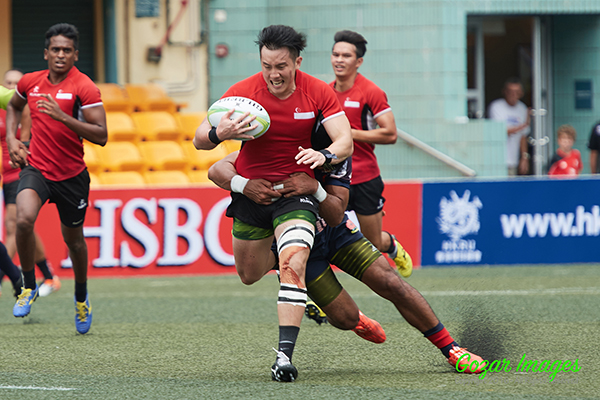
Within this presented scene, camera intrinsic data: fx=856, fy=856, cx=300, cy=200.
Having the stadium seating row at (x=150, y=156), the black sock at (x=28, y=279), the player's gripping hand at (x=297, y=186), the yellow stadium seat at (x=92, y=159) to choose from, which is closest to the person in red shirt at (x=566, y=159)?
the stadium seating row at (x=150, y=156)

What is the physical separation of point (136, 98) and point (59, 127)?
8267 mm

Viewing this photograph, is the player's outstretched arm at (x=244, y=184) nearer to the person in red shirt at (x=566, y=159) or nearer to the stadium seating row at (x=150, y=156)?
the stadium seating row at (x=150, y=156)

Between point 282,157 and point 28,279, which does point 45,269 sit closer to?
point 28,279

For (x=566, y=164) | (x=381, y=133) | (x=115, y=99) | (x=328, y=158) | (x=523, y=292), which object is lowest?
(x=523, y=292)

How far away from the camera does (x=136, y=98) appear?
48.1ft

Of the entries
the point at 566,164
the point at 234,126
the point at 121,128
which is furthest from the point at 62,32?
the point at 566,164

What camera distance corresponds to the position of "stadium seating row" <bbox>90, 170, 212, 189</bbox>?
42.4 ft

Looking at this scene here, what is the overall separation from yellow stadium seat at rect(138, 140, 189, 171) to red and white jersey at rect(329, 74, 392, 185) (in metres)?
6.89

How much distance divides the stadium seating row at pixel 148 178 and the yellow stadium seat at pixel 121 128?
2.68ft

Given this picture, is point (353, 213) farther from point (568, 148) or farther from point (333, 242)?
point (568, 148)

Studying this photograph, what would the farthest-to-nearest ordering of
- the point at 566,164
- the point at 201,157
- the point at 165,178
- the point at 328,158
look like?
1. the point at 201,157
2. the point at 165,178
3. the point at 566,164
4. the point at 328,158

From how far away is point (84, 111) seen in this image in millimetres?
6477

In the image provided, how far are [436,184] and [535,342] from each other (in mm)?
5763

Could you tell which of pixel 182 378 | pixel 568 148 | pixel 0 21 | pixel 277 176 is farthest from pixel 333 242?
pixel 0 21
